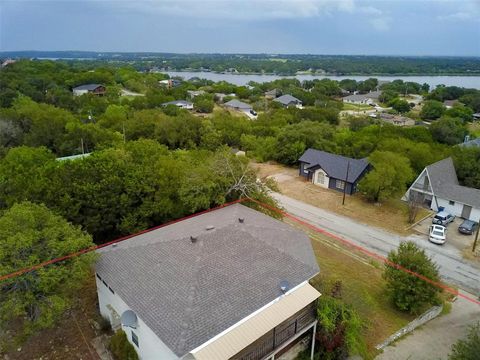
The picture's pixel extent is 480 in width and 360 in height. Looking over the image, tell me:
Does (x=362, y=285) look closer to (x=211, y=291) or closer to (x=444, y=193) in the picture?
(x=211, y=291)

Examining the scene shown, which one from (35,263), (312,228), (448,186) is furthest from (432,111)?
(35,263)

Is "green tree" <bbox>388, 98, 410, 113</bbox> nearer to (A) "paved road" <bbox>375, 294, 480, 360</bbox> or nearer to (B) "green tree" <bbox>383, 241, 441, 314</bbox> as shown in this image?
(A) "paved road" <bbox>375, 294, 480, 360</bbox>

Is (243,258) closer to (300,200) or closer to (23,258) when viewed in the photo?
(23,258)

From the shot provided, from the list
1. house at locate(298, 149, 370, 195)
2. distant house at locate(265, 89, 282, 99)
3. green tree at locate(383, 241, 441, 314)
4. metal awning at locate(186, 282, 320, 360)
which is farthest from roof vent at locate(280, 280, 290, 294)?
distant house at locate(265, 89, 282, 99)

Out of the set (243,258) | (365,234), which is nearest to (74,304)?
(243,258)

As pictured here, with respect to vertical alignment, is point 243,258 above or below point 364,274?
above

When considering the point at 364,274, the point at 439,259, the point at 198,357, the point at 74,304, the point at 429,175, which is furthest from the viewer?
the point at 429,175

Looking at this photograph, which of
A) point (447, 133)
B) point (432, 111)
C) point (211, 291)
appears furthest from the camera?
point (432, 111)
